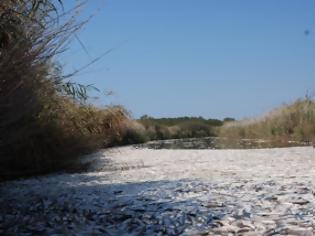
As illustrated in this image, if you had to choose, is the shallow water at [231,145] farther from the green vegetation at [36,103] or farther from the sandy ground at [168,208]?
the sandy ground at [168,208]

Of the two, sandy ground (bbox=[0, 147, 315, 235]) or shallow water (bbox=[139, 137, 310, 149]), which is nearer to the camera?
sandy ground (bbox=[0, 147, 315, 235])

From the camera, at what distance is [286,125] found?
14992 mm

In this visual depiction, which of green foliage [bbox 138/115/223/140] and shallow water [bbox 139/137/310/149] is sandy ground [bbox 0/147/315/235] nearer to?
shallow water [bbox 139/137/310/149]

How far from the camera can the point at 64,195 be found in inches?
171

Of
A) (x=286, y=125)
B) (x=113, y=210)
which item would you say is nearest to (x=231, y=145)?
(x=286, y=125)

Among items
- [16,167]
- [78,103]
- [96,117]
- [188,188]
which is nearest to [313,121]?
[96,117]

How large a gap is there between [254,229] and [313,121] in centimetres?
1124

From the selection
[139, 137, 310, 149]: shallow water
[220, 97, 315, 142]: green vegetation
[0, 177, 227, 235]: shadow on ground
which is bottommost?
[0, 177, 227, 235]: shadow on ground

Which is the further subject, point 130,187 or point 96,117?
point 96,117

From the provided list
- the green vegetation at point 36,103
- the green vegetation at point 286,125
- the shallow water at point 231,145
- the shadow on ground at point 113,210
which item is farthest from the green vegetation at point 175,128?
the shadow on ground at point 113,210

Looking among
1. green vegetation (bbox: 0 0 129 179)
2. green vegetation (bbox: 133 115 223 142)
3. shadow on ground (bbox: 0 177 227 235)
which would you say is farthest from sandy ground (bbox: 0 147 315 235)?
green vegetation (bbox: 133 115 223 142)

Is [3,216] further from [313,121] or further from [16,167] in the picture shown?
[313,121]

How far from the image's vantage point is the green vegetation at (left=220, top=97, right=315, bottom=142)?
13602 mm

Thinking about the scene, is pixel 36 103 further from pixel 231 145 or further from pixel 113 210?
pixel 231 145
